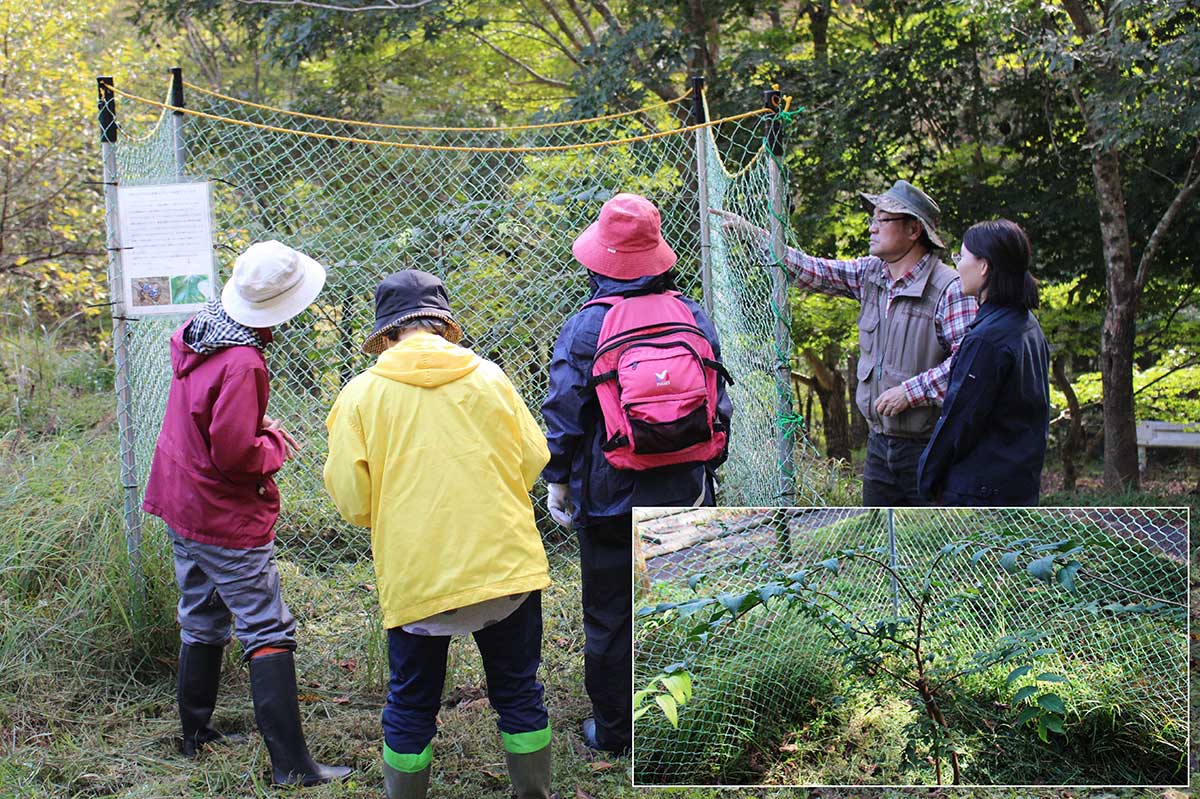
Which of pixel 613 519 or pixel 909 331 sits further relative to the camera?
pixel 909 331

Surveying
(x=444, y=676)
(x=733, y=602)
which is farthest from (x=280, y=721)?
(x=733, y=602)

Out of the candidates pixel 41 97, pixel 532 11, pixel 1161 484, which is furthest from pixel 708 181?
pixel 1161 484

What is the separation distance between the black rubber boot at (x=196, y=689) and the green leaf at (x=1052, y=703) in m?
2.49

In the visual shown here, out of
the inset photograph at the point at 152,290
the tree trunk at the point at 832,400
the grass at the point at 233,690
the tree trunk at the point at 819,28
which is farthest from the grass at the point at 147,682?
Result: the tree trunk at the point at 832,400

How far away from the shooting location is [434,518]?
8.71ft

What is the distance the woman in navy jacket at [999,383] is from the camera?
2.88 meters

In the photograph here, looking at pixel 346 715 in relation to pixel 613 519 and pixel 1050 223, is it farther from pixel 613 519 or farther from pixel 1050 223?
pixel 1050 223

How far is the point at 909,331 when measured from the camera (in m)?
3.62

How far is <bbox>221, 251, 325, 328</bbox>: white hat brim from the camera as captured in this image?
10.4 ft

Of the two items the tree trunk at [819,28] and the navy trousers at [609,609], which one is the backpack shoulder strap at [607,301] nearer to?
the navy trousers at [609,609]

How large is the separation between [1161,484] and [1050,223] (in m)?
4.36

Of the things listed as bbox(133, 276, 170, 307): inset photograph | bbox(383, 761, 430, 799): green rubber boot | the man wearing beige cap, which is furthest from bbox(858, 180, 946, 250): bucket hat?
bbox(133, 276, 170, 307): inset photograph

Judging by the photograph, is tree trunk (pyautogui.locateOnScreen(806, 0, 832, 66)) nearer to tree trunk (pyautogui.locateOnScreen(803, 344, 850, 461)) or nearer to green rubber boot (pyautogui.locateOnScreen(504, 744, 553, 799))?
tree trunk (pyautogui.locateOnScreen(803, 344, 850, 461))

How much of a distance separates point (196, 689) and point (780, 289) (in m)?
2.48
